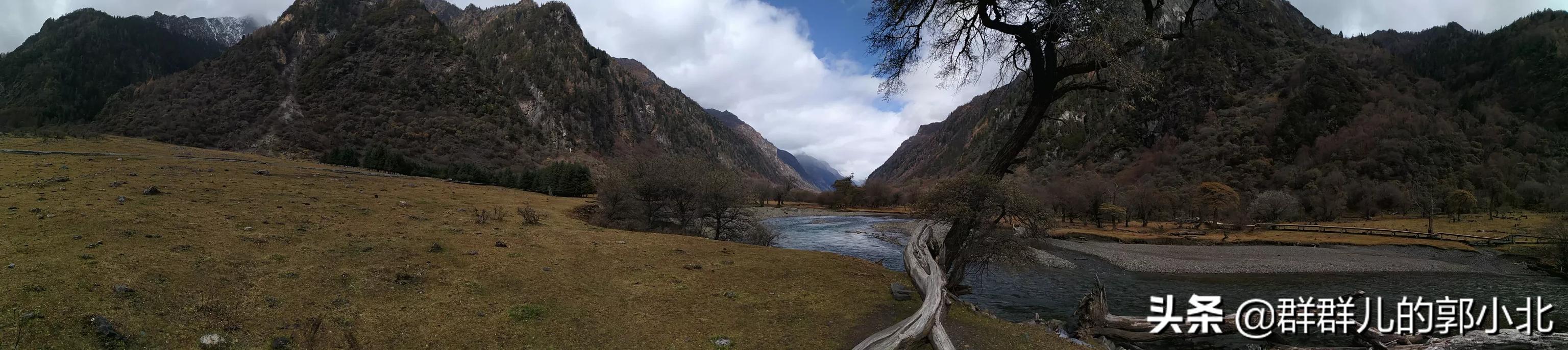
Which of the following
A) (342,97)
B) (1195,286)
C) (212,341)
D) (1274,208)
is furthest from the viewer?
(342,97)

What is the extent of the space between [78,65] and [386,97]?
55.3 meters

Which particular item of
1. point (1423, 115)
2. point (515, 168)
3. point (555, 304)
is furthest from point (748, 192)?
point (1423, 115)

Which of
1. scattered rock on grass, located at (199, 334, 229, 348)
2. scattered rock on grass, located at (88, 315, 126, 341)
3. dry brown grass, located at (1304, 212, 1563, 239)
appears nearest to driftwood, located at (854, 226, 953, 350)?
scattered rock on grass, located at (199, 334, 229, 348)

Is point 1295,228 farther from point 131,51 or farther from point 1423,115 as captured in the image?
point 131,51

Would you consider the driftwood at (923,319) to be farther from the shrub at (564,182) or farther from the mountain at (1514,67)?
the mountain at (1514,67)

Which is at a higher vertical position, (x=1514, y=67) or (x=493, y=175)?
(x=1514, y=67)

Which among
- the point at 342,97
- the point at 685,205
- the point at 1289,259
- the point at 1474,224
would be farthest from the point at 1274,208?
the point at 342,97

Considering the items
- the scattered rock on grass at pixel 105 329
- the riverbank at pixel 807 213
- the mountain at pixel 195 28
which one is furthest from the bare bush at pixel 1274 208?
the mountain at pixel 195 28

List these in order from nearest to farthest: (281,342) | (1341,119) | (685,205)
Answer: (281,342) → (685,205) → (1341,119)

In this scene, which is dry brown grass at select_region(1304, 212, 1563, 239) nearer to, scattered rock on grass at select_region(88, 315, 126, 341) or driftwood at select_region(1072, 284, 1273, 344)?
driftwood at select_region(1072, 284, 1273, 344)

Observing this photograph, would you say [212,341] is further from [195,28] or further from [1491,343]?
[195,28]

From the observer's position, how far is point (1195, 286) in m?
27.5

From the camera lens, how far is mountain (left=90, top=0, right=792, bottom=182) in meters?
95.9

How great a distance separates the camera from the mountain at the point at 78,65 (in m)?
100
